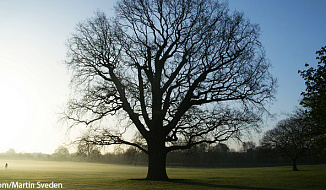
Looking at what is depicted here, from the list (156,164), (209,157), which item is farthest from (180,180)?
(209,157)

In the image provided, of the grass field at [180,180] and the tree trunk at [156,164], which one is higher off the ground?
the tree trunk at [156,164]

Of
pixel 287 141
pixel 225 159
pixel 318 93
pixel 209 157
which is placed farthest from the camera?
pixel 225 159

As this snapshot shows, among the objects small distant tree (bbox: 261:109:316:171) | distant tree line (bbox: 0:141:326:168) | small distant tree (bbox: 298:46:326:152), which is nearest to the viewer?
small distant tree (bbox: 298:46:326:152)

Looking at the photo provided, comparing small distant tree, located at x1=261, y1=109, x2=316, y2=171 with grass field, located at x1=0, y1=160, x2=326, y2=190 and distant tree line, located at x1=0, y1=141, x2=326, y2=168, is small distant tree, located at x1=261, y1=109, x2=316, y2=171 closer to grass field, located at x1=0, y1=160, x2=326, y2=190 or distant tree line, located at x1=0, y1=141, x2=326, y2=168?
distant tree line, located at x1=0, y1=141, x2=326, y2=168

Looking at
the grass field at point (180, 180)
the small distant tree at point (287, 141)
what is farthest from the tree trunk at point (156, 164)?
the small distant tree at point (287, 141)

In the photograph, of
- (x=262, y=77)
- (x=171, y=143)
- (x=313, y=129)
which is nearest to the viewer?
(x=313, y=129)

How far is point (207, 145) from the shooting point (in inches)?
867

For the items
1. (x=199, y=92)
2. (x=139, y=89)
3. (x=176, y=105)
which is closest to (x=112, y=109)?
(x=139, y=89)

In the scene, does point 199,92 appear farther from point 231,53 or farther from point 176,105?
point 231,53

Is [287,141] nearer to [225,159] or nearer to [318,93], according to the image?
[318,93]

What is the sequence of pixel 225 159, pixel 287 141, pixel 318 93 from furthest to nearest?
pixel 225 159 → pixel 287 141 → pixel 318 93

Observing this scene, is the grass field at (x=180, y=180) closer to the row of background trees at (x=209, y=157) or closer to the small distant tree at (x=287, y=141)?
the row of background trees at (x=209, y=157)

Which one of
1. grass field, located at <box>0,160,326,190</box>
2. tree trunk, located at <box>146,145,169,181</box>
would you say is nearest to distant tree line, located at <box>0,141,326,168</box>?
grass field, located at <box>0,160,326,190</box>

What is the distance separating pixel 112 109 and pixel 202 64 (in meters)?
7.48
